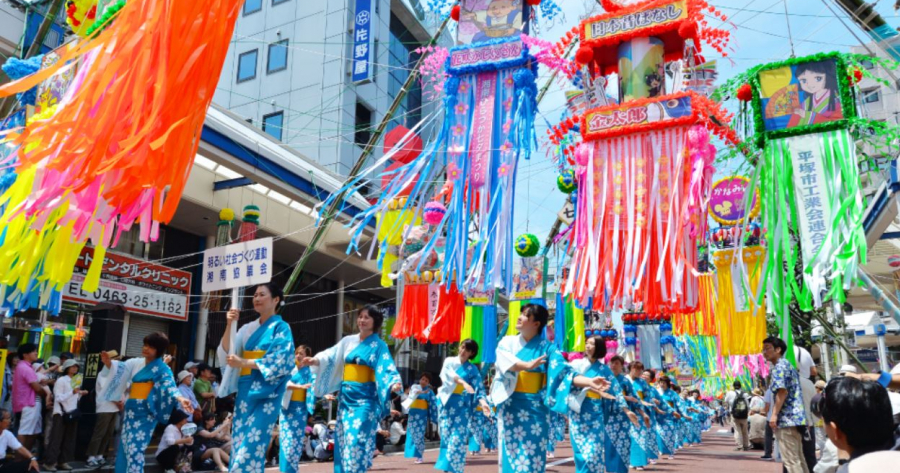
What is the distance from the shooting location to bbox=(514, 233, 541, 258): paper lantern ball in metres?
14.0

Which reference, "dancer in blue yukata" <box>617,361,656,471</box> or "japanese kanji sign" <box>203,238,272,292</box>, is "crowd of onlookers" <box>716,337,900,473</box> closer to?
"dancer in blue yukata" <box>617,361,656,471</box>

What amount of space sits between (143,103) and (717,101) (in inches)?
242

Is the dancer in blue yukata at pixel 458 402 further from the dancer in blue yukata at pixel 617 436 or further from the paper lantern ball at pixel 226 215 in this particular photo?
the paper lantern ball at pixel 226 215

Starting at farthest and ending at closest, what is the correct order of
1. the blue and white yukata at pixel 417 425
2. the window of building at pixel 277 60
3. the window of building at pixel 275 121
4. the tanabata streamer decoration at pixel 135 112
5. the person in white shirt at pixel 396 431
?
the window of building at pixel 277 60, the window of building at pixel 275 121, the person in white shirt at pixel 396 431, the blue and white yukata at pixel 417 425, the tanabata streamer decoration at pixel 135 112

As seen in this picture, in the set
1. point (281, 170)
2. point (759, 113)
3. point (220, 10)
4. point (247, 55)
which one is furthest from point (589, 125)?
point (247, 55)

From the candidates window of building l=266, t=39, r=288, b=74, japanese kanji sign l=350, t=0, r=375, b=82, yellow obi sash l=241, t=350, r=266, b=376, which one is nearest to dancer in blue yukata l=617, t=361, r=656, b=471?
yellow obi sash l=241, t=350, r=266, b=376

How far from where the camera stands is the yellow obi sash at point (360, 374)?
604cm

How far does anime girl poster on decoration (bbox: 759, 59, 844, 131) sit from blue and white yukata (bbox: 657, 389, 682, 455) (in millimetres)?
6830

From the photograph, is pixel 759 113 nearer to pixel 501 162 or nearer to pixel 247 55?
pixel 501 162

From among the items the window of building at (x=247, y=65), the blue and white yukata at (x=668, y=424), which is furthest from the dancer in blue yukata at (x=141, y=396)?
the window of building at (x=247, y=65)

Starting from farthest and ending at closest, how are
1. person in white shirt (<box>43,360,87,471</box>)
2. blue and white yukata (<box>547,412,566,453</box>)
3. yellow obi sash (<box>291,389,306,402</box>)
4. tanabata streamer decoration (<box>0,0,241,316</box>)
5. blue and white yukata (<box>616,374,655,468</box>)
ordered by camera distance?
1. blue and white yukata (<box>547,412,566,453</box>)
2. blue and white yukata (<box>616,374,655,468</box>)
3. person in white shirt (<box>43,360,87,471</box>)
4. yellow obi sash (<box>291,389,306,402</box>)
5. tanabata streamer decoration (<box>0,0,241,316</box>)

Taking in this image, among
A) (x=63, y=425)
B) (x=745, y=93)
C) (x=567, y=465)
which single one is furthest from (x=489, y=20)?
(x=63, y=425)

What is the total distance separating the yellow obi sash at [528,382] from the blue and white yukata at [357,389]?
3.23 feet

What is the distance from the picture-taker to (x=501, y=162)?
298 inches
